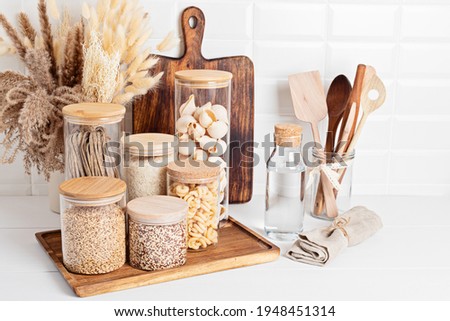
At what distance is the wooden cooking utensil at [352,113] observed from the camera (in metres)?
1.45

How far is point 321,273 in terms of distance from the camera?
3.88ft

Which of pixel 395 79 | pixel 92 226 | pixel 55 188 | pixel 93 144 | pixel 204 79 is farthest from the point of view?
pixel 395 79

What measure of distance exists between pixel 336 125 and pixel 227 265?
0.50 m

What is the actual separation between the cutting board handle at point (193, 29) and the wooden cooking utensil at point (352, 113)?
36cm

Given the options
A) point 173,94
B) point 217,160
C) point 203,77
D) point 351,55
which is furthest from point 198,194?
point 351,55

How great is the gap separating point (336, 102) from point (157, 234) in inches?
23.9

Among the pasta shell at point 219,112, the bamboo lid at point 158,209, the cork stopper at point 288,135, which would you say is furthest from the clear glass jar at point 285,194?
the bamboo lid at point 158,209

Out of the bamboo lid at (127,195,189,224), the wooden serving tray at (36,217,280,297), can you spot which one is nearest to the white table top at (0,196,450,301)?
the wooden serving tray at (36,217,280,297)

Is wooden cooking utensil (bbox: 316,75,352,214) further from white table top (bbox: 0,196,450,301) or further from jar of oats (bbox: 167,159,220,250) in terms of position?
jar of oats (bbox: 167,159,220,250)

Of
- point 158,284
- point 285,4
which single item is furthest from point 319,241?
point 285,4

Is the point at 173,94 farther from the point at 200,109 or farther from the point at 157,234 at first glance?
the point at 157,234

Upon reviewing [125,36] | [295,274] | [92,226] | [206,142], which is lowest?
[295,274]

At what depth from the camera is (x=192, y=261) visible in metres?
1.19

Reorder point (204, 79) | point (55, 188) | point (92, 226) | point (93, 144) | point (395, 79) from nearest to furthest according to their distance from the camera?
point (92, 226)
point (93, 144)
point (204, 79)
point (55, 188)
point (395, 79)
